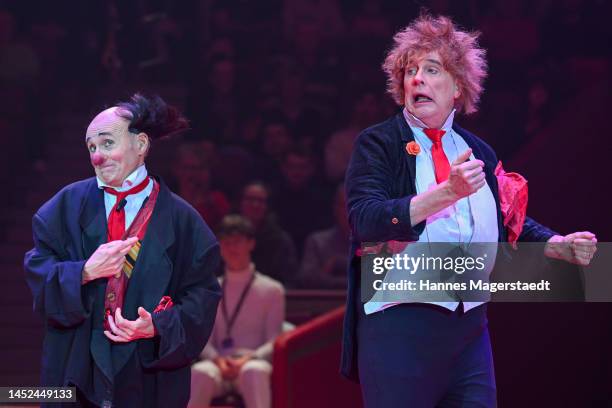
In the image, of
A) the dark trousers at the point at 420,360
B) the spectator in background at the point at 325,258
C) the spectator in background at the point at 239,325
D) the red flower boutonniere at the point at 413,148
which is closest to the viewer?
the dark trousers at the point at 420,360

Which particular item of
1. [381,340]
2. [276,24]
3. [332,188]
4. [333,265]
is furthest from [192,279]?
[276,24]

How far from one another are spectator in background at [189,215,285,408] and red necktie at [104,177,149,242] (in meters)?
2.23

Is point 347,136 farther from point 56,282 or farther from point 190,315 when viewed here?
point 56,282

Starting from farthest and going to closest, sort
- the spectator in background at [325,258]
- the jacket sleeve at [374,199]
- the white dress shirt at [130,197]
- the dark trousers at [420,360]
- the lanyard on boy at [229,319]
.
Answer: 1. the spectator in background at [325,258]
2. the lanyard on boy at [229,319]
3. the white dress shirt at [130,197]
4. the dark trousers at [420,360]
5. the jacket sleeve at [374,199]

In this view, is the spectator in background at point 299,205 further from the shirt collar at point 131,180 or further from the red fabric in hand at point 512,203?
the red fabric in hand at point 512,203

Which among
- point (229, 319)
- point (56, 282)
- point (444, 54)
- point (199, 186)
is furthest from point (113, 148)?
point (199, 186)

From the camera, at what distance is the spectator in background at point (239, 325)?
5.03m

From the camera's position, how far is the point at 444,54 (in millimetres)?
2779

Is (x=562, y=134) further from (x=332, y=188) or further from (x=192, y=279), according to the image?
(x=192, y=279)

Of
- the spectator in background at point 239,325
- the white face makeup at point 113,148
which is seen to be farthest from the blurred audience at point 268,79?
the white face makeup at point 113,148

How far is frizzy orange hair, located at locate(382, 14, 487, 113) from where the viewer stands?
2.79 m

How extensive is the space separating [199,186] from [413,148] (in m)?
3.38

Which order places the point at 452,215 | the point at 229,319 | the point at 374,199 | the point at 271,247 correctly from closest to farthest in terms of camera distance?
1. the point at 374,199
2. the point at 452,215
3. the point at 229,319
4. the point at 271,247

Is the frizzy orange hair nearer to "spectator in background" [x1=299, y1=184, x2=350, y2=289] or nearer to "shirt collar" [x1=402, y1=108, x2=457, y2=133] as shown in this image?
"shirt collar" [x1=402, y1=108, x2=457, y2=133]
